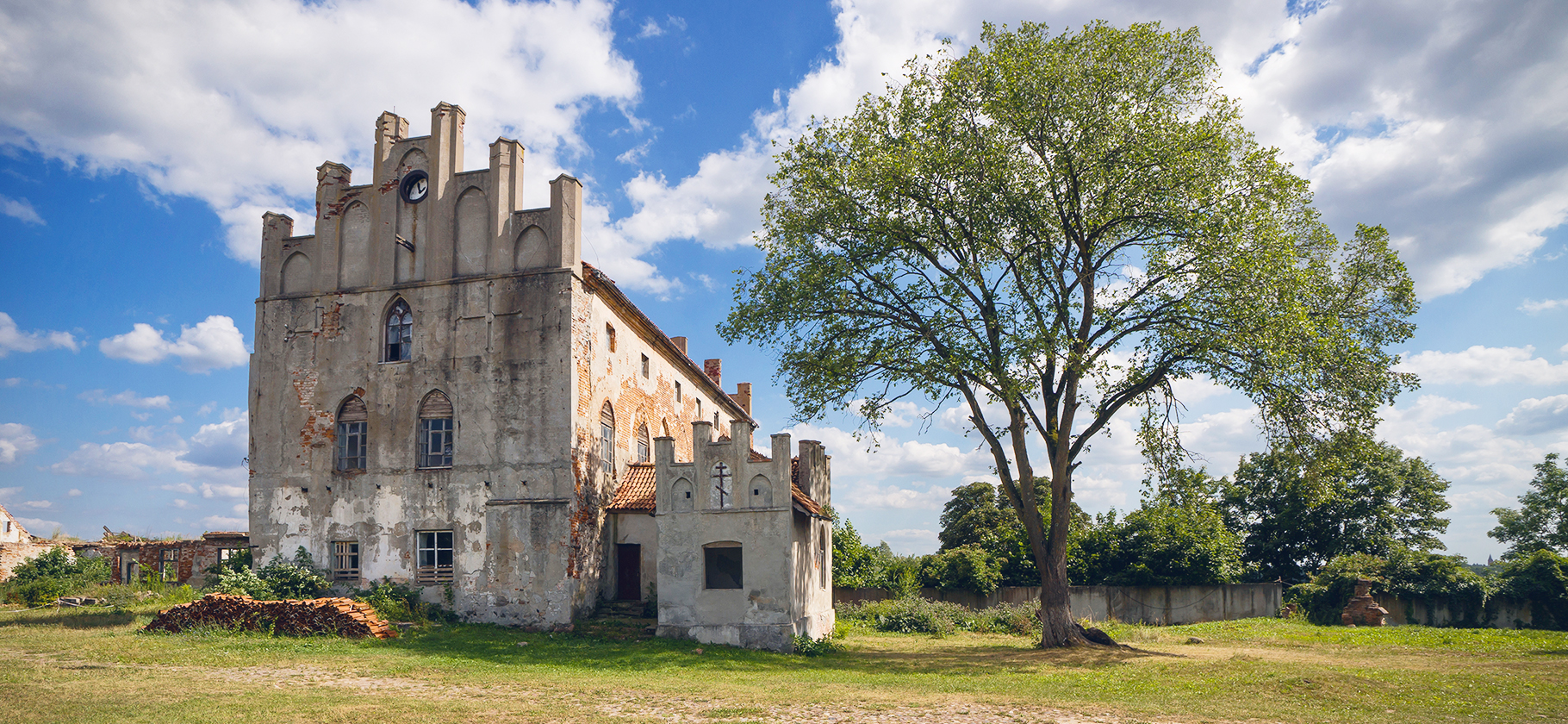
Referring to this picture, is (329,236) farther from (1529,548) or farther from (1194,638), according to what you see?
(1529,548)

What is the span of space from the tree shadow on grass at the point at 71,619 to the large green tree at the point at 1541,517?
157 feet

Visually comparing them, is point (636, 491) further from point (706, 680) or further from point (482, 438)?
point (706, 680)

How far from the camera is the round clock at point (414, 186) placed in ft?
77.1

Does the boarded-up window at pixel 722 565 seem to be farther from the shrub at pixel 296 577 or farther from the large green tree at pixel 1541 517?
the large green tree at pixel 1541 517

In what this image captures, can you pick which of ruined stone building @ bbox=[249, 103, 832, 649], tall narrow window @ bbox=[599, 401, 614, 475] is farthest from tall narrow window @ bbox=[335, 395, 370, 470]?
tall narrow window @ bbox=[599, 401, 614, 475]

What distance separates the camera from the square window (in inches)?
803

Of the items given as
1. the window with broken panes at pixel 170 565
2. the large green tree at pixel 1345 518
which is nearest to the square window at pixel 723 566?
the window with broken panes at pixel 170 565

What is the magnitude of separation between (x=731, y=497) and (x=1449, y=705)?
43.9ft

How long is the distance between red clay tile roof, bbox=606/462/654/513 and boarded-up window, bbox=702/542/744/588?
90.7 inches

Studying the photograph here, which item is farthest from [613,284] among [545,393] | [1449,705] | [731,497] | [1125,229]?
[1449,705]

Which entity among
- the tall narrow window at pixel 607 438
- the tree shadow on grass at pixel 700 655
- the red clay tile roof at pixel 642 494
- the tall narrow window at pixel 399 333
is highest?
the tall narrow window at pixel 399 333

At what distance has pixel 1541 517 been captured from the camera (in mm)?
38469

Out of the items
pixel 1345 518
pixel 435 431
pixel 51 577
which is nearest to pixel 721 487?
pixel 435 431

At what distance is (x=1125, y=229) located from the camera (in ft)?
68.5
